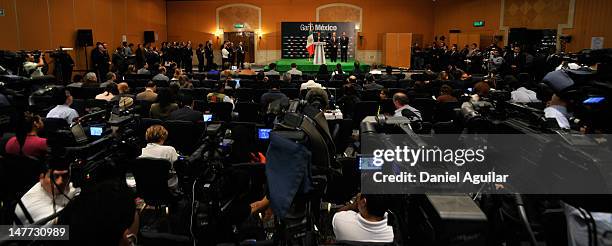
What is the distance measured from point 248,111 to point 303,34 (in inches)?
575

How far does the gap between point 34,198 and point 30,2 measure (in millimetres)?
12000

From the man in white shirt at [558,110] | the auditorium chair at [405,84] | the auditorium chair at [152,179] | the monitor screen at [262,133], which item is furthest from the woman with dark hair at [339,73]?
the auditorium chair at [152,179]

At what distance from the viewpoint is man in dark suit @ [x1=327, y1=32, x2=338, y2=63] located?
62.3ft

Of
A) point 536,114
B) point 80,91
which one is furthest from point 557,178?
point 80,91

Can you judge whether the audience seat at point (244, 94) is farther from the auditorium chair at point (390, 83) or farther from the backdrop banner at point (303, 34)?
the backdrop banner at point (303, 34)

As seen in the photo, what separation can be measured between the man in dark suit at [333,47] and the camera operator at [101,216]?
17.3 meters

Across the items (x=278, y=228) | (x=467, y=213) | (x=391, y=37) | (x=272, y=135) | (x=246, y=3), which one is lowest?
(x=278, y=228)

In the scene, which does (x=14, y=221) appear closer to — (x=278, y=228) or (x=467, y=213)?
(x=278, y=228)

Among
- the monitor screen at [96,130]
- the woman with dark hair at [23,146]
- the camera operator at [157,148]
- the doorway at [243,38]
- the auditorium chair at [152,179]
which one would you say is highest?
the doorway at [243,38]

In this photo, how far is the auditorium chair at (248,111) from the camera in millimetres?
7004

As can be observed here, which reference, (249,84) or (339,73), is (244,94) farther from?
(339,73)

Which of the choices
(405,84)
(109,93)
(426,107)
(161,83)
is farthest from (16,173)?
(405,84)

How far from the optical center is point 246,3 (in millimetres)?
21656

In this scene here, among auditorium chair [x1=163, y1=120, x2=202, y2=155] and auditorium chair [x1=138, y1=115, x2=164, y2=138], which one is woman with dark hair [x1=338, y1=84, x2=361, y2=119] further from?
auditorium chair [x1=138, y1=115, x2=164, y2=138]
